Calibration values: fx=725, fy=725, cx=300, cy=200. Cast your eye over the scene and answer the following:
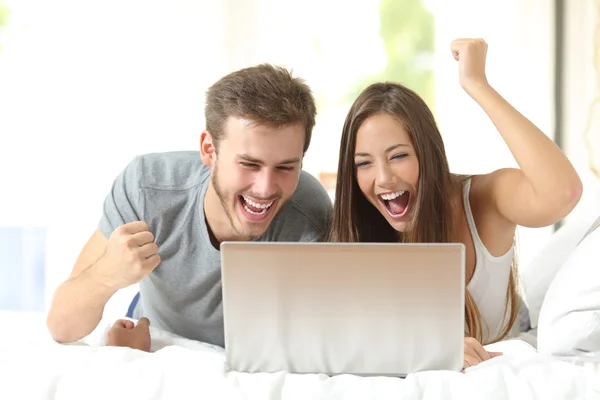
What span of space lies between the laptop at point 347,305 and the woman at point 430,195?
1.73ft

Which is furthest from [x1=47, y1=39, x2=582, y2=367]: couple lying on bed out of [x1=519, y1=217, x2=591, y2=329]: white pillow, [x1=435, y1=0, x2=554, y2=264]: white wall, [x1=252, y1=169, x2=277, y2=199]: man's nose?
[x1=435, y1=0, x2=554, y2=264]: white wall

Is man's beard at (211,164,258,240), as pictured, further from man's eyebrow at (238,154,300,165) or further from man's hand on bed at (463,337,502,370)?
man's hand on bed at (463,337,502,370)

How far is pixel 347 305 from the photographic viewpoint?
3.88 ft

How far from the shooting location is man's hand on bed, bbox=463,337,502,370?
4.44 ft

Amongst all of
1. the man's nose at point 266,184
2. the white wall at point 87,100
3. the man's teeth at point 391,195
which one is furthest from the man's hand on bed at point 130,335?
the white wall at point 87,100

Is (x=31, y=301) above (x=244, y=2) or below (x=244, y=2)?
below

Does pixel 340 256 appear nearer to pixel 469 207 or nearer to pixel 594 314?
pixel 594 314

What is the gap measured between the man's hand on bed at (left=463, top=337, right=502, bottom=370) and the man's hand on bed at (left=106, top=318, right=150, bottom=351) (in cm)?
70

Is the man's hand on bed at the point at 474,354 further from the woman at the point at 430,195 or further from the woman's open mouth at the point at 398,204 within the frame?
the woman's open mouth at the point at 398,204

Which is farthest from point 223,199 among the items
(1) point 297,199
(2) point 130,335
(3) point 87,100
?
(3) point 87,100

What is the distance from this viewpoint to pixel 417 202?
1.73 metres

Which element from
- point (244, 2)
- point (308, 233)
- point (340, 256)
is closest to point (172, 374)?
point (340, 256)

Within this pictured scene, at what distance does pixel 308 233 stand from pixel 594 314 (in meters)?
0.74

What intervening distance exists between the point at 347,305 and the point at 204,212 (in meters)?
0.72
